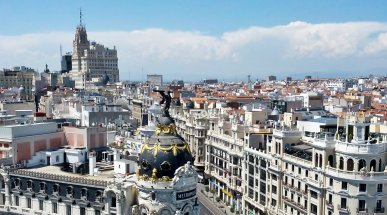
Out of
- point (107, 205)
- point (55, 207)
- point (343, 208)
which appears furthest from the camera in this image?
point (55, 207)

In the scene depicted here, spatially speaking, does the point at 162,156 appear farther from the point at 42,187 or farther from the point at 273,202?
the point at 273,202

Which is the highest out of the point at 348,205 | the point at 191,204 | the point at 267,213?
the point at 191,204

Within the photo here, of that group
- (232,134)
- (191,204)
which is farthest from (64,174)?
(232,134)

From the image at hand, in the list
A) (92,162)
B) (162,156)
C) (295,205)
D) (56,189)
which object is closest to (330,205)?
(295,205)

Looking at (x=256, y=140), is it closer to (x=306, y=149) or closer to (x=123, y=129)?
(x=306, y=149)

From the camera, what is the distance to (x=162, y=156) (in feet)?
156

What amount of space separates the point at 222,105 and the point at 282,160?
76.0 meters

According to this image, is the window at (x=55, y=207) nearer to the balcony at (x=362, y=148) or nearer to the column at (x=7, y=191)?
the column at (x=7, y=191)

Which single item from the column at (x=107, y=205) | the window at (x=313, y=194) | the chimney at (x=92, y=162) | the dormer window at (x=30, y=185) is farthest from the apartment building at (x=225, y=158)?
the dormer window at (x=30, y=185)

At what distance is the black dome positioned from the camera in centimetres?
4756

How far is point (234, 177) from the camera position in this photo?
109375mm

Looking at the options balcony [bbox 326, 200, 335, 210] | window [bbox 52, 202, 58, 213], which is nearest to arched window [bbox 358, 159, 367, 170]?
balcony [bbox 326, 200, 335, 210]

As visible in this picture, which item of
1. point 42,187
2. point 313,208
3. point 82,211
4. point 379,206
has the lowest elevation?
point 313,208

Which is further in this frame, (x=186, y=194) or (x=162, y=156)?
(x=186, y=194)
